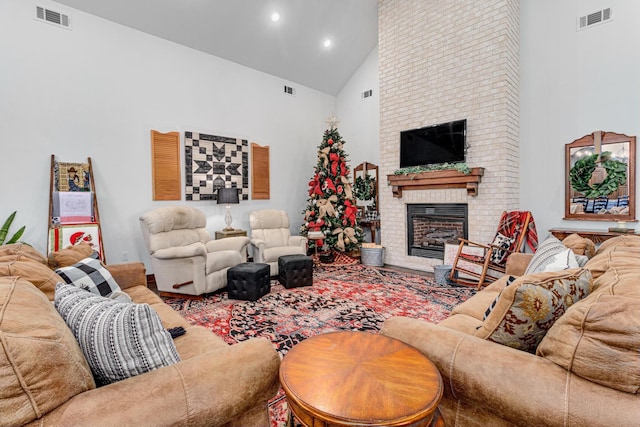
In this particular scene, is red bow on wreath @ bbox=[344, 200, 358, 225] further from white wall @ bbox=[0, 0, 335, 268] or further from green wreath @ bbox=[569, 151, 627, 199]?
green wreath @ bbox=[569, 151, 627, 199]

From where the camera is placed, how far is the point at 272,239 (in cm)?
509

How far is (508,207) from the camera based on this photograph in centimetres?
427

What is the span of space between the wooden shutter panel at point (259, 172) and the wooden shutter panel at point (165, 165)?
1.31m

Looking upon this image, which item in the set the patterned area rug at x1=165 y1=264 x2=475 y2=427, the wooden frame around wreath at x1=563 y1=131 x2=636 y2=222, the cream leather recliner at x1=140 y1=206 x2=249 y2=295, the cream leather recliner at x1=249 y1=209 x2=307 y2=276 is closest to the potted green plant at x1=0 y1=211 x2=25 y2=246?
the cream leather recliner at x1=140 y1=206 x2=249 y2=295

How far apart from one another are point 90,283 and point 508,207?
15.2 feet

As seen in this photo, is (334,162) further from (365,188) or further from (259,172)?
(259,172)

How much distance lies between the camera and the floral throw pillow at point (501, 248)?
12.5 feet

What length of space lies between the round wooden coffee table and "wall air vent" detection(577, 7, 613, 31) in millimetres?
5020

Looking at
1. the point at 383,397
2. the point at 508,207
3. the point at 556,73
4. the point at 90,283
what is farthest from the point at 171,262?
the point at 556,73

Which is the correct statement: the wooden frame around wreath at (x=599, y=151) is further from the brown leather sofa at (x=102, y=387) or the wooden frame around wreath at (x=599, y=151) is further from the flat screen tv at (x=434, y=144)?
the brown leather sofa at (x=102, y=387)

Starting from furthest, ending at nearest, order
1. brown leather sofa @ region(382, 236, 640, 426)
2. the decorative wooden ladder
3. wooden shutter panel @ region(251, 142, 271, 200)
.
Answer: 1. wooden shutter panel @ region(251, 142, 271, 200)
2. the decorative wooden ladder
3. brown leather sofa @ region(382, 236, 640, 426)

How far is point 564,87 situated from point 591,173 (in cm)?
120

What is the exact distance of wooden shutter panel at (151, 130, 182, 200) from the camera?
14.8 ft

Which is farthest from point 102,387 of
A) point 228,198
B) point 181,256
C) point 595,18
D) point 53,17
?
point 595,18
